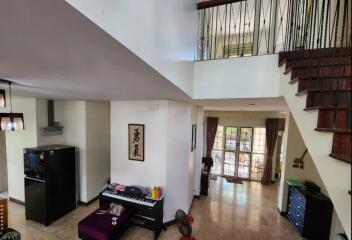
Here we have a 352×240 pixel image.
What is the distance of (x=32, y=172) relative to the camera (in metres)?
3.40

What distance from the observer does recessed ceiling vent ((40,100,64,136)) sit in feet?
12.4

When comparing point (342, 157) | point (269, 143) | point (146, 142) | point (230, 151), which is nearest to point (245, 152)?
point (230, 151)

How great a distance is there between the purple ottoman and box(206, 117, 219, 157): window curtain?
4848 mm

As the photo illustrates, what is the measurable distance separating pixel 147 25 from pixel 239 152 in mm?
6910

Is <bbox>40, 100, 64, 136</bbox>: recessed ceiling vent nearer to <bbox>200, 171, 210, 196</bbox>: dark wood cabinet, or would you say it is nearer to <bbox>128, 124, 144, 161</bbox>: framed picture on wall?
<bbox>128, 124, 144, 161</bbox>: framed picture on wall

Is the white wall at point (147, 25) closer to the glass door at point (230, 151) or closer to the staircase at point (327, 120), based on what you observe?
the staircase at point (327, 120)

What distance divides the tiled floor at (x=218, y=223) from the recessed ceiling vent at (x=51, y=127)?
1815mm

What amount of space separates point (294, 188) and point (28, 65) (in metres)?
4.86

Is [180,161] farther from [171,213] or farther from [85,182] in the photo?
[85,182]

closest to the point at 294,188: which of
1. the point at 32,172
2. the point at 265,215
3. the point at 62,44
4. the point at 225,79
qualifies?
the point at 265,215

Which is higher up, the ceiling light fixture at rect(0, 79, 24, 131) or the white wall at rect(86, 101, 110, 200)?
the ceiling light fixture at rect(0, 79, 24, 131)

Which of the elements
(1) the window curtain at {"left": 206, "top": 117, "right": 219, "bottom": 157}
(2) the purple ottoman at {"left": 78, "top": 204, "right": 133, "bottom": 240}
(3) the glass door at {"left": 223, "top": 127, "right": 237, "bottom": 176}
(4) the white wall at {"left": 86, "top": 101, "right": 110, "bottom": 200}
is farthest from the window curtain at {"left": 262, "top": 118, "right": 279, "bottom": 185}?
(4) the white wall at {"left": 86, "top": 101, "right": 110, "bottom": 200}

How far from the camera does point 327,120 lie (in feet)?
4.42

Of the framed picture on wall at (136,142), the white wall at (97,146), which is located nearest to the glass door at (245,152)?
the framed picture on wall at (136,142)
